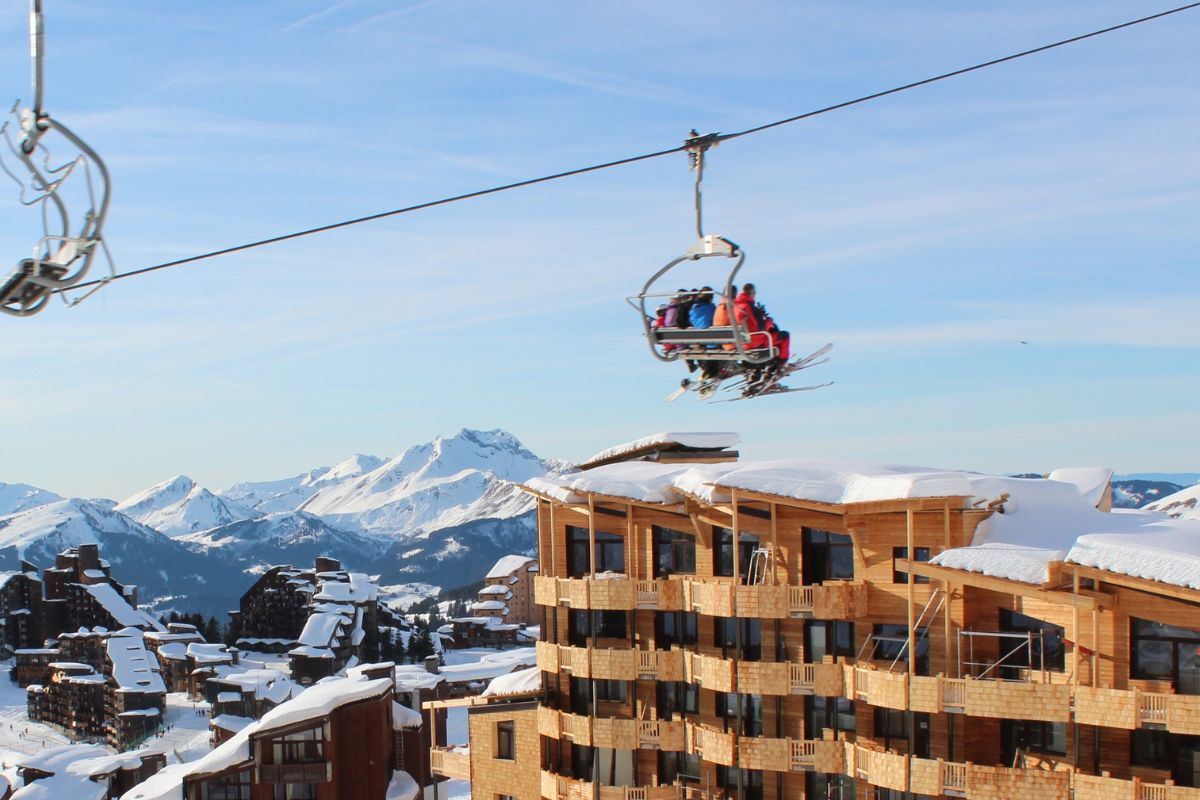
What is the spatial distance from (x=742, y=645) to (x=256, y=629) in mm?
110123

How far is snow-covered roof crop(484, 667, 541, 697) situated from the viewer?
39.1 meters

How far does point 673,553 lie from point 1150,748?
12879mm

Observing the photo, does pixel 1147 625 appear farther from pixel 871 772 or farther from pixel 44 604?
pixel 44 604

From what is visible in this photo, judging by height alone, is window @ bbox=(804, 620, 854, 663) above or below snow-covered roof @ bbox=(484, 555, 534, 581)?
above

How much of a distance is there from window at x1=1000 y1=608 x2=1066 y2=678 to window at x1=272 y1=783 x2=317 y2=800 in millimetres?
25207

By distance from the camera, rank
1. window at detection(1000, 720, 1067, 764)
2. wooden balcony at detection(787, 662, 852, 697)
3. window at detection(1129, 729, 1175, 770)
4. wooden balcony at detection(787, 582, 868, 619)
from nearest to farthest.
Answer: window at detection(1129, 729, 1175, 770) < window at detection(1000, 720, 1067, 764) < wooden balcony at detection(787, 582, 868, 619) < wooden balcony at detection(787, 662, 852, 697)

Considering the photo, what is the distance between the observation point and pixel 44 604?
134 m

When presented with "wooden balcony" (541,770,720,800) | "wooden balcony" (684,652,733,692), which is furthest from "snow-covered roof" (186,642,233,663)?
"wooden balcony" (684,652,733,692)

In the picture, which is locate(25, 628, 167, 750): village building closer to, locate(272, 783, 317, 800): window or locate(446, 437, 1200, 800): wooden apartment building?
locate(272, 783, 317, 800): window

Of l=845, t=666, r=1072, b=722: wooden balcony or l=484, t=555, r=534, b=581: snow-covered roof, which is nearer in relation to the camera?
l=845, t=666, r=1072, b=722: wooden balcony

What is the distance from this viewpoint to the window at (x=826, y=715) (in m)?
29.8

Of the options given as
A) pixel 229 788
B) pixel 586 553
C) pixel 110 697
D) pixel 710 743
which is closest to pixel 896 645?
pixel 710 743

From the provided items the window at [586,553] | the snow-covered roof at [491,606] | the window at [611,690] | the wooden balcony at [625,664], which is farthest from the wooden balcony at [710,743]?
the snow-covered roof at [491,606]

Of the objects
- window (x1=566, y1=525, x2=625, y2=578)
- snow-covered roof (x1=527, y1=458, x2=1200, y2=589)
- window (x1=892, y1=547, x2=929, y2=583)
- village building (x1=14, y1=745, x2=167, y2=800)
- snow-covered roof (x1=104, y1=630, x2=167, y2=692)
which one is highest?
snow-covered roof (x1=527, y1=458, x2=1200, y2=589)
